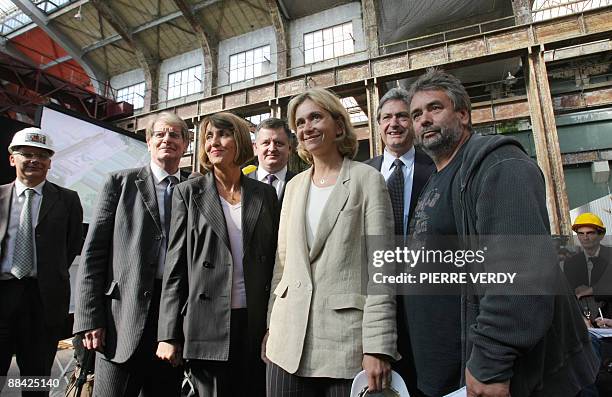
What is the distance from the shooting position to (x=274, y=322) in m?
1.56

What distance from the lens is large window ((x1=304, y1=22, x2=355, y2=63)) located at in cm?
1453

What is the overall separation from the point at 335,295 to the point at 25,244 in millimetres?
2507

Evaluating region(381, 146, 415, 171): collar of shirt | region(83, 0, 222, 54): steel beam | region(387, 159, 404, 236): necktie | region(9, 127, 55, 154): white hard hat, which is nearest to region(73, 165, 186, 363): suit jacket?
region(9, 127, 55, 154): white hard hat

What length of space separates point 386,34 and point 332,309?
48.4ft

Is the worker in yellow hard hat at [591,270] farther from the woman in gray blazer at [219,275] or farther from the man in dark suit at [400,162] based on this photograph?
the woman in gray blazer at [219,275]

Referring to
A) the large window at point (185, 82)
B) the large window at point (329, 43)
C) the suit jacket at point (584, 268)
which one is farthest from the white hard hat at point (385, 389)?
the large window at point (185, 82)

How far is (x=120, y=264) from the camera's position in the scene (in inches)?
76.7

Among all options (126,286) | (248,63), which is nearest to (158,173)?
(126,286)

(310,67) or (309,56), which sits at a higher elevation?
(309,56)

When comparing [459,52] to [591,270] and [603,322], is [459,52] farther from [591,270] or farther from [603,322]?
[603,322]

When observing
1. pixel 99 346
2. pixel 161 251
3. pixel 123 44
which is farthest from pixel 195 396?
pixel 123 44

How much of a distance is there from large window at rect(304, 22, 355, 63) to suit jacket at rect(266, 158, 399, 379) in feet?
46.6

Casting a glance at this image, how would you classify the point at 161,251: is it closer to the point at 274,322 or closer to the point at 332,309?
the point at 274,322

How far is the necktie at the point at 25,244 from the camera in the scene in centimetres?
252
